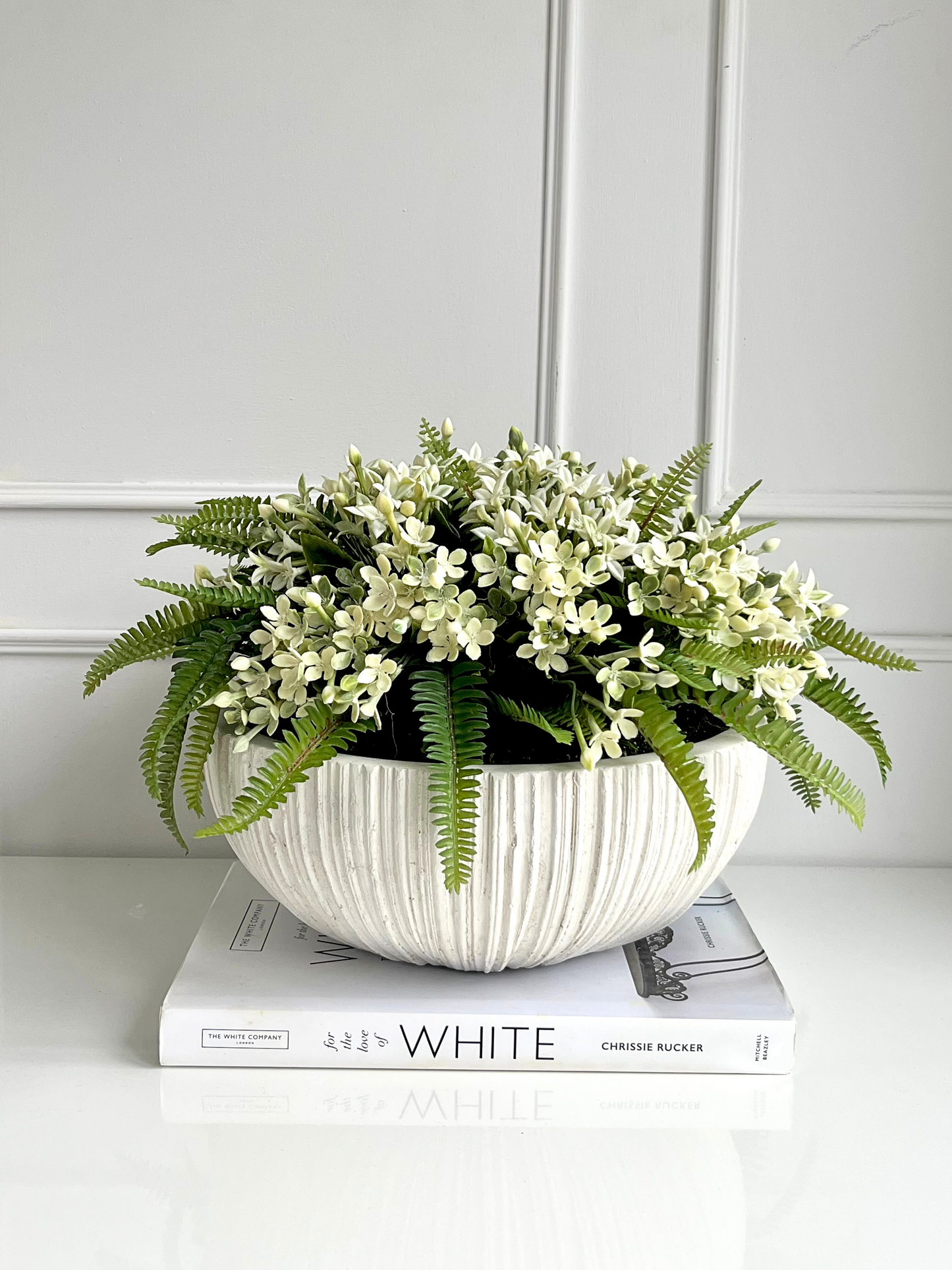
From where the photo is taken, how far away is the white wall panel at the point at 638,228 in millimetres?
1036

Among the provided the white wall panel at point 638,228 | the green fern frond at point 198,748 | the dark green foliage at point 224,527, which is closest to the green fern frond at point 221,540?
the dark green foliage at point 224,527

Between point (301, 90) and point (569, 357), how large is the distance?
1.22ft

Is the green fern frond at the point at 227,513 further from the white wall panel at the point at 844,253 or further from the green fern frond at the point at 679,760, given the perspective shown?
the white wall panel at the point at 844,253

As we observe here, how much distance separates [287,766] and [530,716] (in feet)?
0.47

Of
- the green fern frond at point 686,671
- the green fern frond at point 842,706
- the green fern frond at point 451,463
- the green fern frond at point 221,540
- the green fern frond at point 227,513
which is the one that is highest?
the green fern frond at point 451,463

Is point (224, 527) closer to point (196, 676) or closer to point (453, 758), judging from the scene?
point (196, 676)

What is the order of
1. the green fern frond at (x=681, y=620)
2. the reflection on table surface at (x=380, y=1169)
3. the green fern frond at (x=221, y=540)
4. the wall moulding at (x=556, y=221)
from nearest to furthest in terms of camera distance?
the reflection on table surface at (x=380, y=1169) → the green fern frond at (x=681, y=620) → the green fern frond at (x=221, y=540) → the wall moulding at (x=556, y=221)

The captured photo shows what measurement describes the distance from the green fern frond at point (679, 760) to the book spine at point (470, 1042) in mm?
159

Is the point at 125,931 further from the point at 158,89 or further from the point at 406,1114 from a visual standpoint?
the point at 158,89

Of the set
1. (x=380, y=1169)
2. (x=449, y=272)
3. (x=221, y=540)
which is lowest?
(x=380, y=1169)

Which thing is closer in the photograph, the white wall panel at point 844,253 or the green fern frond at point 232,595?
the green fern frond at point 232,595

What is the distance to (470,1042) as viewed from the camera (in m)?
0.67

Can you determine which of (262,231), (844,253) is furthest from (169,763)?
(844,253)

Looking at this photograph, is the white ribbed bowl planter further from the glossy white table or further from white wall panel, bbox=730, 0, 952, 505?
white wall panel, bbox=730, 0, 952, 505
